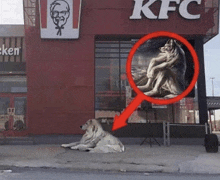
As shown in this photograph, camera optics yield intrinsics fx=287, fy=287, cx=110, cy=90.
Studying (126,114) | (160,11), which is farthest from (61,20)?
(126,114)

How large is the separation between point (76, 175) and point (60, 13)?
461 inches

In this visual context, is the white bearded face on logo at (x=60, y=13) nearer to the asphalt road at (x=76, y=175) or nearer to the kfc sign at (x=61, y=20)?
the kfc sign at (x=61, y=20)

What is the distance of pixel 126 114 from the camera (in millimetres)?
16922

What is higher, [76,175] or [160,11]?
[160,11]

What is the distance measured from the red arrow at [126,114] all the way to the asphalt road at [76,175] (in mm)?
8565

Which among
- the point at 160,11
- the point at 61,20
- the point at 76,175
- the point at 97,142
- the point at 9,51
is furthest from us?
the point at 9,51

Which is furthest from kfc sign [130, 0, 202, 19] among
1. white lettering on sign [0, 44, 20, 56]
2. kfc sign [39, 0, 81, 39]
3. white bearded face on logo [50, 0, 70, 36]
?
white lettering on sign [0, 44, 20, 56]

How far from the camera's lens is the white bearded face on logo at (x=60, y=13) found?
16.9 m

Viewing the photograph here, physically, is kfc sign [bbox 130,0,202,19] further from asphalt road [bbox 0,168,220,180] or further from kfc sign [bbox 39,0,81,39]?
asphalt road [bbox 0,168,220,180]

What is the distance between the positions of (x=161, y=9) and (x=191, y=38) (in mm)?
2587

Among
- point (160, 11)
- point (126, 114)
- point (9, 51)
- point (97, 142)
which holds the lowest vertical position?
point (97, 142)

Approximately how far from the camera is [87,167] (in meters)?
8.85

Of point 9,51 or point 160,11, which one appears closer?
point 160,11

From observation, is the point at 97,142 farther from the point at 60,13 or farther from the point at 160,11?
the point at 160,11
